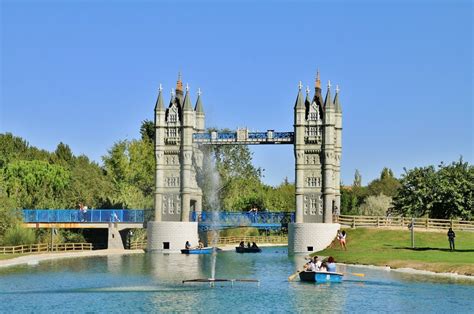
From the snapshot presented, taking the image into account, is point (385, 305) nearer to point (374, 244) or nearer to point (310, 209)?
point (374, 244)

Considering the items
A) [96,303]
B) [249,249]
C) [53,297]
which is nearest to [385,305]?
[96,303]

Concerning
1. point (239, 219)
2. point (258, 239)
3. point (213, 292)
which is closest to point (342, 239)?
point (239, 219)

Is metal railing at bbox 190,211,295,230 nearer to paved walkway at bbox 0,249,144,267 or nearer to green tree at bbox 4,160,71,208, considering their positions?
paved walkway at bbox 0,249,144,267

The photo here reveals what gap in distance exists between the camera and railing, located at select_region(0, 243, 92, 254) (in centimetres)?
7994

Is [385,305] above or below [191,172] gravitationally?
below

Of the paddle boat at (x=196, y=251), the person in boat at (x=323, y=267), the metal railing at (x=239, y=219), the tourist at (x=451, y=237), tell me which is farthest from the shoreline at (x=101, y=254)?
the tourist at (x=451, y=237)

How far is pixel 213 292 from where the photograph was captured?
48344mm

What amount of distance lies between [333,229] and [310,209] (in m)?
3.91

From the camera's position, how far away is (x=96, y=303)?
143ft

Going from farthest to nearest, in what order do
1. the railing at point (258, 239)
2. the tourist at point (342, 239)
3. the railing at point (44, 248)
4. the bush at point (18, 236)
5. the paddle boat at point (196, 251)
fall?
the railing at point (258, 239)
the paddle boat at point (196, 251)
the bush at point (18, 236)
the railing at point (44, 248)
the tourist at point (342, 239)

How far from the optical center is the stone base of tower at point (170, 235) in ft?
295

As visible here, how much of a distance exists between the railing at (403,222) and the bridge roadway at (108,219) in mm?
8292

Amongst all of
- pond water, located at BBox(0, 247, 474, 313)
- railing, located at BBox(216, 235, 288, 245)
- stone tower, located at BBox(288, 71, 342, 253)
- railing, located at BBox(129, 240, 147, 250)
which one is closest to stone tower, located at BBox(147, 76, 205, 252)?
railing, located at BBox(129, 240, 147, 250)

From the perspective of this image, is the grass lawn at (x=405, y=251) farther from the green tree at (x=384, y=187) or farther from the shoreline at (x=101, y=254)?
the green tree at (x=384, y=187)
